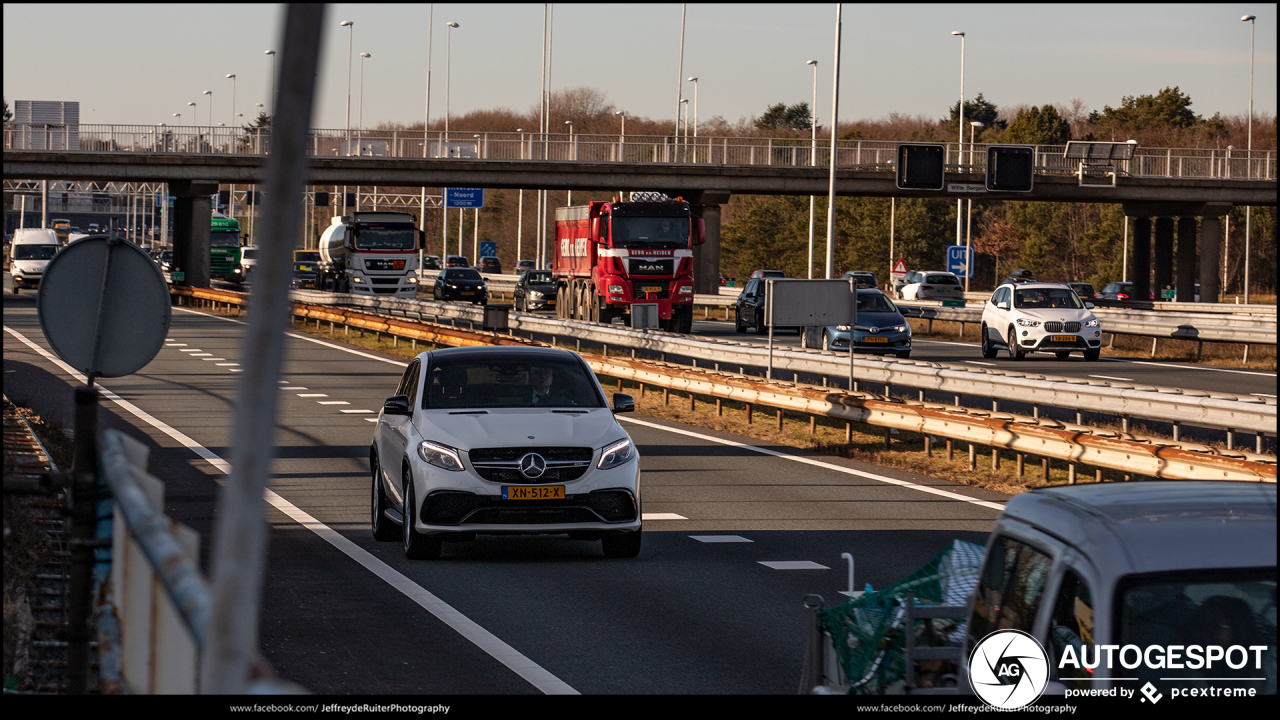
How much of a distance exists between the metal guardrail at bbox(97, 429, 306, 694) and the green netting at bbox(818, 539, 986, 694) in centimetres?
190

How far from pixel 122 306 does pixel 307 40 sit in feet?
21.6

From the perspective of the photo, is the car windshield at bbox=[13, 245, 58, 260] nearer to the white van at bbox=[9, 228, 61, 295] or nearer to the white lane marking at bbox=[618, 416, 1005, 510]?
the white van at bbox=[9, 228, 61, 295]

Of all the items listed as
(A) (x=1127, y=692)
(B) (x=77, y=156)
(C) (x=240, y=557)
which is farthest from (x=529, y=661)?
(B) (x=77, y=156)

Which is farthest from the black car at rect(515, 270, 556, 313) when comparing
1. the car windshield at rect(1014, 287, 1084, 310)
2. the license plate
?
the license plate

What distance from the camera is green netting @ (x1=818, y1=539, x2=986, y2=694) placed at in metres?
4.92

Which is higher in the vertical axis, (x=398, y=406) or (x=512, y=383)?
(x=512, y=383)

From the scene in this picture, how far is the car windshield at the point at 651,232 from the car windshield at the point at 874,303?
358 inches

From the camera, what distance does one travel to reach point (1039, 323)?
1347 inches

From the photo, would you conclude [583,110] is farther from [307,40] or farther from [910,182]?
[307,40]

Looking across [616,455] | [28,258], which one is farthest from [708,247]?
[616,455]

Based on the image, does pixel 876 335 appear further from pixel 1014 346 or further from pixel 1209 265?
pixel 1209 265

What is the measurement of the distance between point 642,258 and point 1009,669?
40086mm

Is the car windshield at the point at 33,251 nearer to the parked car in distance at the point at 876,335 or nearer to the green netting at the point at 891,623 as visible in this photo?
the parked car in distance at the point at 876,335

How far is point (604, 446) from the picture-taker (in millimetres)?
11508
